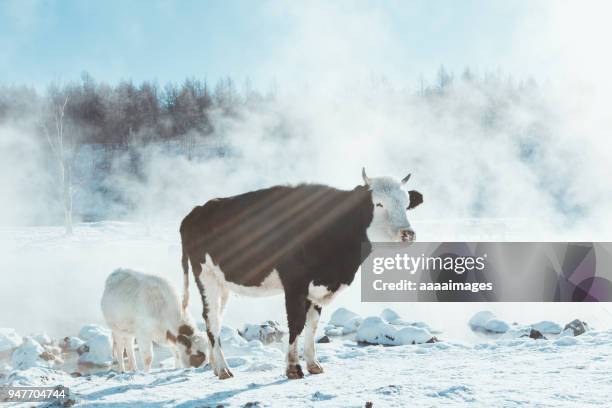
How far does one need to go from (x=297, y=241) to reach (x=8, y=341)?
26.0 ft

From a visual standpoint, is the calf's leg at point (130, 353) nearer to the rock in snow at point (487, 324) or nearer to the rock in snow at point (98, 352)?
the rock in snow at point (98, 352)

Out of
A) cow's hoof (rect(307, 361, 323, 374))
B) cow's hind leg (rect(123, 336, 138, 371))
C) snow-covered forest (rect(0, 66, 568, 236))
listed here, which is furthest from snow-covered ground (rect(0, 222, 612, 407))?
snow-covered forest (rect(0, 66, 568, 236))

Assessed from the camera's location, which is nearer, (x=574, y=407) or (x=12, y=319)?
(x=574, y=407)

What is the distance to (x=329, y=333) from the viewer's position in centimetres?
1058

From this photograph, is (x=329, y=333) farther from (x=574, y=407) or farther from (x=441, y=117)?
(x=441, y=117)

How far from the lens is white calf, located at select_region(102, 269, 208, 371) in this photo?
695cm

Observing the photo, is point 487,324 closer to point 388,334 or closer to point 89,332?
point 388,334

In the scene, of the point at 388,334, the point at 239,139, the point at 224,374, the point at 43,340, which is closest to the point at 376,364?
the point at 224,374

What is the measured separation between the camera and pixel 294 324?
4.93 metres

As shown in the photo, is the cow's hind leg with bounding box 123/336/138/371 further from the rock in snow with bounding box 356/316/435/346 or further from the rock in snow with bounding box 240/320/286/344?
the rock in snow with bounding box 356/316/435/346

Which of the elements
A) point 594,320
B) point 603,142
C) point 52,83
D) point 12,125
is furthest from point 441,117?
point 594,320

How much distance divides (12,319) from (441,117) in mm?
52251

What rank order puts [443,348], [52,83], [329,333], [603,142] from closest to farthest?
1. [443,348]
2. [329,333]
3. [603,142]
4. [52,83]

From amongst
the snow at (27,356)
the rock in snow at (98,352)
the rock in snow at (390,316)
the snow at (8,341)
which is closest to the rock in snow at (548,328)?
the rock in snow at (390,316)
